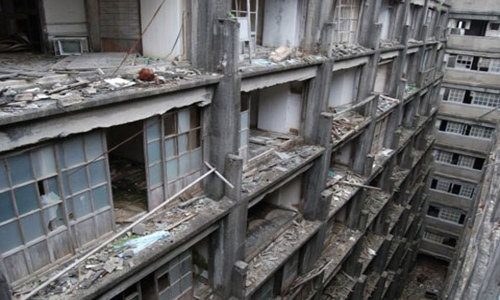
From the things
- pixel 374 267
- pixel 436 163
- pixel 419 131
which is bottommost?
pixel 374 267

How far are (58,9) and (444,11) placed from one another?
28.1 meters

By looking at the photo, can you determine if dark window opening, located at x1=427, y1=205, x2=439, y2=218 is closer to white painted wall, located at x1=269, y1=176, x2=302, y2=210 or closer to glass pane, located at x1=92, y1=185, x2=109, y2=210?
white painted wall, located at x1=269, y1=176, x2=302, y2=210

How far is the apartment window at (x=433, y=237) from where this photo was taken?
33.0 m

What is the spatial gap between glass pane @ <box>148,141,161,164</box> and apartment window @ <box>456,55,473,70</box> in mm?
31053

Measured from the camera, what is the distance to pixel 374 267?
22.0 meters

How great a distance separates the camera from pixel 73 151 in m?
6.51

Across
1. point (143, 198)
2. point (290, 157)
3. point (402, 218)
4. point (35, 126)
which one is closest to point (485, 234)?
point (290, 157)

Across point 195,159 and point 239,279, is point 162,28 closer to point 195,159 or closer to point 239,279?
point 195,159

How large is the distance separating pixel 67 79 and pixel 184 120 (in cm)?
260

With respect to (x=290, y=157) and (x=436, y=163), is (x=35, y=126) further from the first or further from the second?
(x=436, y=163)

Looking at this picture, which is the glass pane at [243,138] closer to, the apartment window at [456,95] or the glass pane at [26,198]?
the glass pane at [26,198]

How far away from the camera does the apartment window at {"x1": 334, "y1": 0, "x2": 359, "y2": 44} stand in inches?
593

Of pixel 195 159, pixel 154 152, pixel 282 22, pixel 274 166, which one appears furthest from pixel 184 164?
pixel 282 22

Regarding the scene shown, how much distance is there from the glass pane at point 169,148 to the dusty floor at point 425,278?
2712 cm
